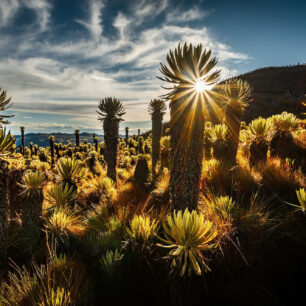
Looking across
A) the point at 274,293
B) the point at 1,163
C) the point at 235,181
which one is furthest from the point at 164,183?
the point at 1,163

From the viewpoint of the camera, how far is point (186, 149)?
3.14 meters

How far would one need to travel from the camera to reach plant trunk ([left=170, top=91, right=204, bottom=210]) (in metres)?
3.07

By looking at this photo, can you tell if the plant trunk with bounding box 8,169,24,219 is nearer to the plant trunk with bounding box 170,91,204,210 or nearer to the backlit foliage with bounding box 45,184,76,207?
the backlit foliage with bounding box 45,184,76,207

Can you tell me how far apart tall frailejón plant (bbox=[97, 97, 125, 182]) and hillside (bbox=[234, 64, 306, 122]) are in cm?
2391

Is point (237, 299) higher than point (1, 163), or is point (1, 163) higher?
point (1, 163)

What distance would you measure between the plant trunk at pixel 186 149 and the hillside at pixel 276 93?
2595cm

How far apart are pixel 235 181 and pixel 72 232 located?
3634 millimetres

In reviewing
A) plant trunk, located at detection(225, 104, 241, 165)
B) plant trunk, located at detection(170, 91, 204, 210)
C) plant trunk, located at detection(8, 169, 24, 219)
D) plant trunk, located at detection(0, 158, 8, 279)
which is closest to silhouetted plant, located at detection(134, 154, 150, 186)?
plant trunk, located at detection(225, 104, 241, 165)

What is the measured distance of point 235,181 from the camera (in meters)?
4.14

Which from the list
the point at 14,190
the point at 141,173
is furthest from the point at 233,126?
the point at 14,190

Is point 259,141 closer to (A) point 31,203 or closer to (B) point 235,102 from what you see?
(B) point 235,102

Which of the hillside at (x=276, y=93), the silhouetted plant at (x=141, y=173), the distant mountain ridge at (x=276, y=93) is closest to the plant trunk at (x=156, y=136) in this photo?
the silhouetted plant at (x=141, y=173)

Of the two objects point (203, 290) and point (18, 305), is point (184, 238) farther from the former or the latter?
point (18, 305)

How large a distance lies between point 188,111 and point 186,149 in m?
0.63
